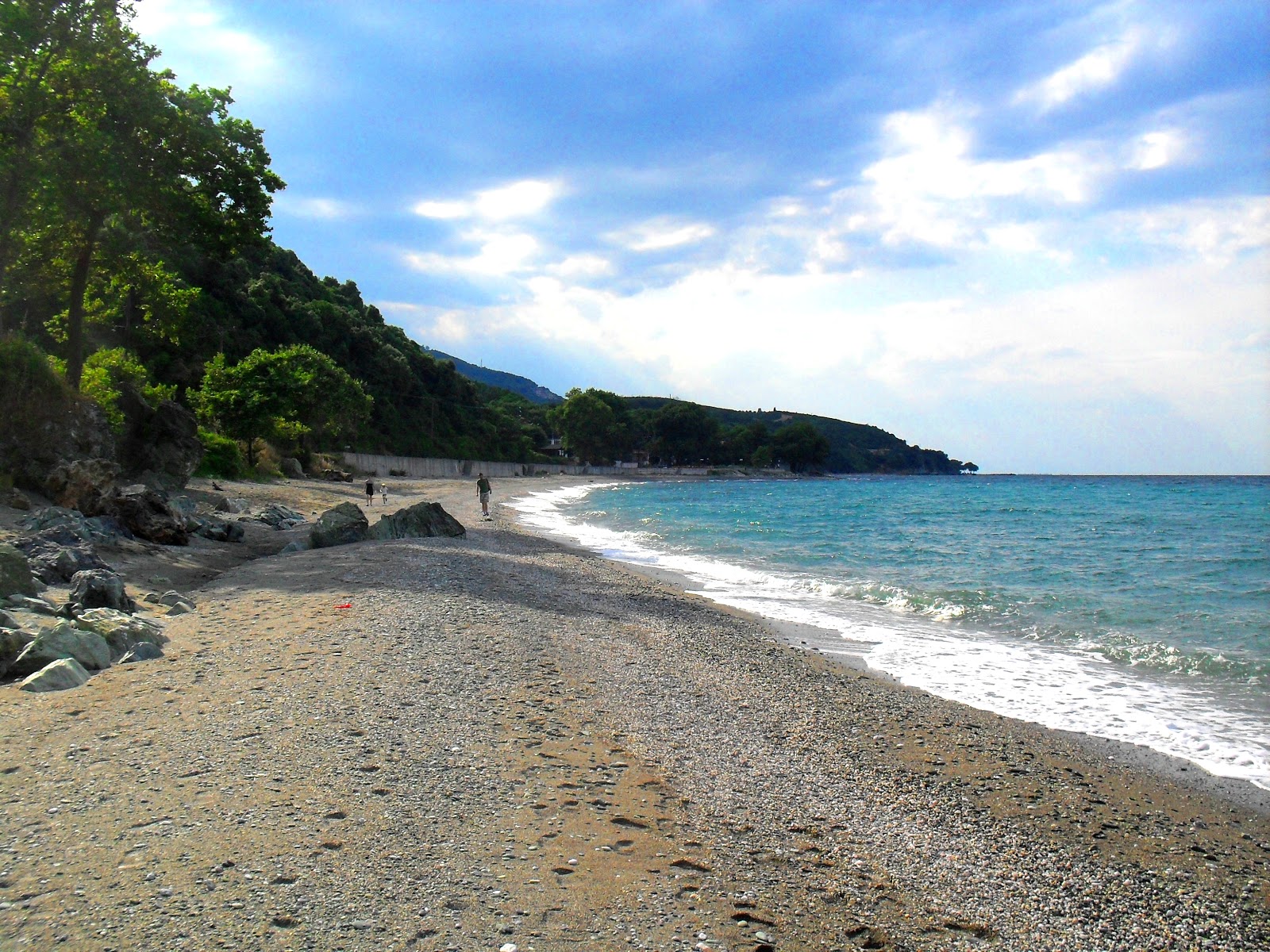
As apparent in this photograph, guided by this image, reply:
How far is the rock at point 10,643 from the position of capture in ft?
18.4

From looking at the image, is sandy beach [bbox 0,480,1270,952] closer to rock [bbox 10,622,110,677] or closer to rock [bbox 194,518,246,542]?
rock [bbox 10,622,110,677]

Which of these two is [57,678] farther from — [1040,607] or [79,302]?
[79,302]

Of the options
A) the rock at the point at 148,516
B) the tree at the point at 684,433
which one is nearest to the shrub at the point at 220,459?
the rock at the point at 148,516

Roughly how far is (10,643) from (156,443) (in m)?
16.5

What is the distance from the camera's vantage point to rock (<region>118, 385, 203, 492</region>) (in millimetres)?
19609

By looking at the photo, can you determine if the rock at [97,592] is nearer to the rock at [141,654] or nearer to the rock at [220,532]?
the rock at [141,654]

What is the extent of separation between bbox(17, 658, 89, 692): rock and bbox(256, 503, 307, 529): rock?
1411 centimetres

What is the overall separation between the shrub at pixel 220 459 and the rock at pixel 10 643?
25864 millimetres

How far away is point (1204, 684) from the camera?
827 centimetres

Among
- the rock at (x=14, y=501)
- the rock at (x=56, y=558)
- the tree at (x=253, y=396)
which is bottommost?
the rock at (x=56, y=558)

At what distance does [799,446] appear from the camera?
155125mm

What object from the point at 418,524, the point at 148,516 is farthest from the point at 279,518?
the point at 148,516

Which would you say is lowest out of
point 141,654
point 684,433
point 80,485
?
point 141,654

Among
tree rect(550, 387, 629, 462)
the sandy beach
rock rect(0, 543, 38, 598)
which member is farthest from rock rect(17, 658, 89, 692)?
tree rect(550, 387, 629, 462)
